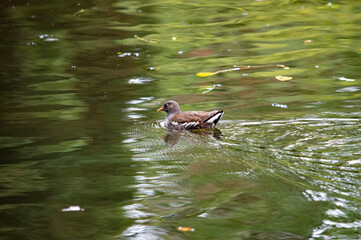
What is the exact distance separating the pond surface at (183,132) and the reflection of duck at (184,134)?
3 centimetres

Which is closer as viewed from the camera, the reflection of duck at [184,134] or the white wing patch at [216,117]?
the reflection of duck at [184,134]

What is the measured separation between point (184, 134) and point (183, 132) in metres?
0.10

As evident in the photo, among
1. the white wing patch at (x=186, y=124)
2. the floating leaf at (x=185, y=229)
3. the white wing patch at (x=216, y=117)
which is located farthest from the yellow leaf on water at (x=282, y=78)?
the floating leaf at (x=185, y=229)

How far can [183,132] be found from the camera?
866 centimetres

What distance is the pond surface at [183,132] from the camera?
5594 mm

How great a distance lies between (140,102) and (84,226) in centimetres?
446

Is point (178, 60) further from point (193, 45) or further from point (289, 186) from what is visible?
point (289, 186)

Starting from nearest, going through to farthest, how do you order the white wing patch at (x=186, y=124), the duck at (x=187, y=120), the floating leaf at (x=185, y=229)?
the floating leaf at (x=185, y=229), the duck at (x=187, y=120), the white wing patch at (x=186, y=124)

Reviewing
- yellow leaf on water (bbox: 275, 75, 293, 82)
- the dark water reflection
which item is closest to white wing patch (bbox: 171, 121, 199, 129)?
the dark water reflection

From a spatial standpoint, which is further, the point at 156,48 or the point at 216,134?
the point at 156,48

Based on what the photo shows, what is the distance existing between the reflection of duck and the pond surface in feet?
0.09

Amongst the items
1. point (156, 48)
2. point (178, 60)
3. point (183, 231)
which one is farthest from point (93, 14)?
point (183, 231)

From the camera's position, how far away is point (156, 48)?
13875 mm

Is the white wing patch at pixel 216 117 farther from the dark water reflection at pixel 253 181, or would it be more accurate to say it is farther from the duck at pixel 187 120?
the dark water reflection at pixel 253 181
